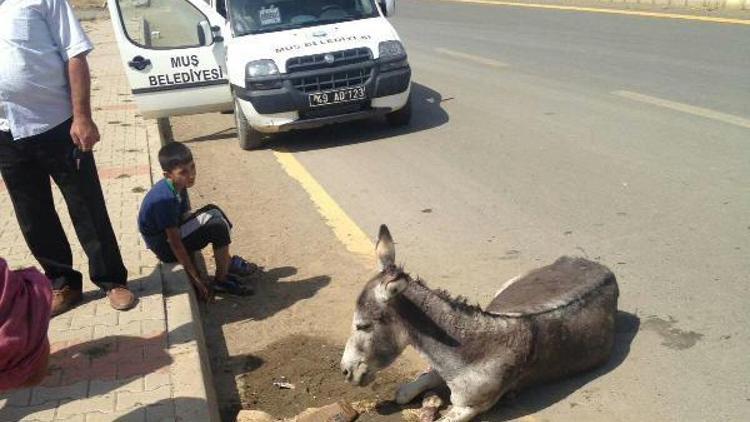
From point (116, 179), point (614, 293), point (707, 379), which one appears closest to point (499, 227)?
point (614, 293)

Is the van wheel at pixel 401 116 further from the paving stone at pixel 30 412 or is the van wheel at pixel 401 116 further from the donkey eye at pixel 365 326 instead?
the paving stone at pixel 30 412

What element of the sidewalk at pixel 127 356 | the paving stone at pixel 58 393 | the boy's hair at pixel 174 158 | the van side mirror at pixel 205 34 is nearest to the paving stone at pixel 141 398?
the sidewalk at pixel 127 356

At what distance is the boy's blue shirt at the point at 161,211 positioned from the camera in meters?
5.29

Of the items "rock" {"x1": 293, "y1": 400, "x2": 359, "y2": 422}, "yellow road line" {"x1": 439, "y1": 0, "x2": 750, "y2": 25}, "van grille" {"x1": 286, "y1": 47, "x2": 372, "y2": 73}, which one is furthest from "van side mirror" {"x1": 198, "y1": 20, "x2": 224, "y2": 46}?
"yellow road line" {"x1": 439, "y1": 0, "x2": 750, "y2": 25}

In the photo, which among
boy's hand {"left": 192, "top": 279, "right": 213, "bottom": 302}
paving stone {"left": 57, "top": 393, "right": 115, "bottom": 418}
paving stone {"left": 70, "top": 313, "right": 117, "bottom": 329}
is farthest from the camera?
boy's hand {"left": 192, "top": 279, "right": 213, "bottom": 302}

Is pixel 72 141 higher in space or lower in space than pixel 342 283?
higher

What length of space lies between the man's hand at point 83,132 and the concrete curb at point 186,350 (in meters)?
1.22

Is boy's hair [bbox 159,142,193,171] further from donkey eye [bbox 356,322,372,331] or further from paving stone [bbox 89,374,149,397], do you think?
donkey eye [bbox 356,322,372,331]

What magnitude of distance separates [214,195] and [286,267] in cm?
229

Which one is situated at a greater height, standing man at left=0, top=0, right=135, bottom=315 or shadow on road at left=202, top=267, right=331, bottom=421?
standing man at left=0, top=0, right=135, bottom=315

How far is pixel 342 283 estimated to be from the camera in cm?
576

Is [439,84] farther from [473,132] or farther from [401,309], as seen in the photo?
[401,309]

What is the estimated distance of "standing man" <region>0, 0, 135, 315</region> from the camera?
4363mm

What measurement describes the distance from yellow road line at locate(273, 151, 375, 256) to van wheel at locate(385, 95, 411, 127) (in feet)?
5.20
